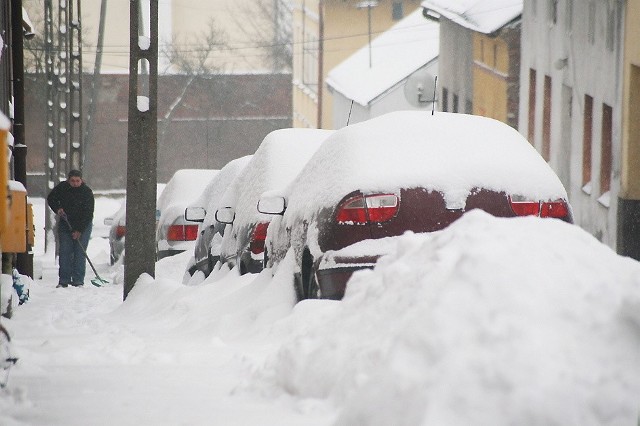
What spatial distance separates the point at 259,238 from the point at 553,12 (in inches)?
619

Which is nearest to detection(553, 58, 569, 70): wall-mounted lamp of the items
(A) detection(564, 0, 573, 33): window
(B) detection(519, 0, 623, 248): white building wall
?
(B) detection(519, 0, 623, 248): white building wall

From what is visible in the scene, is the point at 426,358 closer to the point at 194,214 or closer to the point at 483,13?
the point at 194,214

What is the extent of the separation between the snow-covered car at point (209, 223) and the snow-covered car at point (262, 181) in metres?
1.66

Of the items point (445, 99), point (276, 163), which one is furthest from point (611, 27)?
point (445, 99)

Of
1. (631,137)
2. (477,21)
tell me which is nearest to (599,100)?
(631,137)

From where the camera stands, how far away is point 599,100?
2153cm

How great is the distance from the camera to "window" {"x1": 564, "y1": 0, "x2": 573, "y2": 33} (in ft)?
77.9

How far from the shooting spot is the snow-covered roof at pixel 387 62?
139 ft

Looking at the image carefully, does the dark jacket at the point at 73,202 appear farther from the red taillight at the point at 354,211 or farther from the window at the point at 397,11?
the window at the point at 397,11

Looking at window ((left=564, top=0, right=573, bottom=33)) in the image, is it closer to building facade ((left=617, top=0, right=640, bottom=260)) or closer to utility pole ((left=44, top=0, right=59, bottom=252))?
building facade ((left=617, top=0, right=640, bottom=260))

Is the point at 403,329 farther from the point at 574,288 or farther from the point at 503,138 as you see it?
the point at 503,138

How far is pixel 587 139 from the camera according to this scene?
22.9 meters

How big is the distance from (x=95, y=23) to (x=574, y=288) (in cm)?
6367

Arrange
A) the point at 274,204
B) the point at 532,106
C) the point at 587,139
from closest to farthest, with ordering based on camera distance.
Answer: the point at 274,204
the point at 587,139
the point at 532,106
